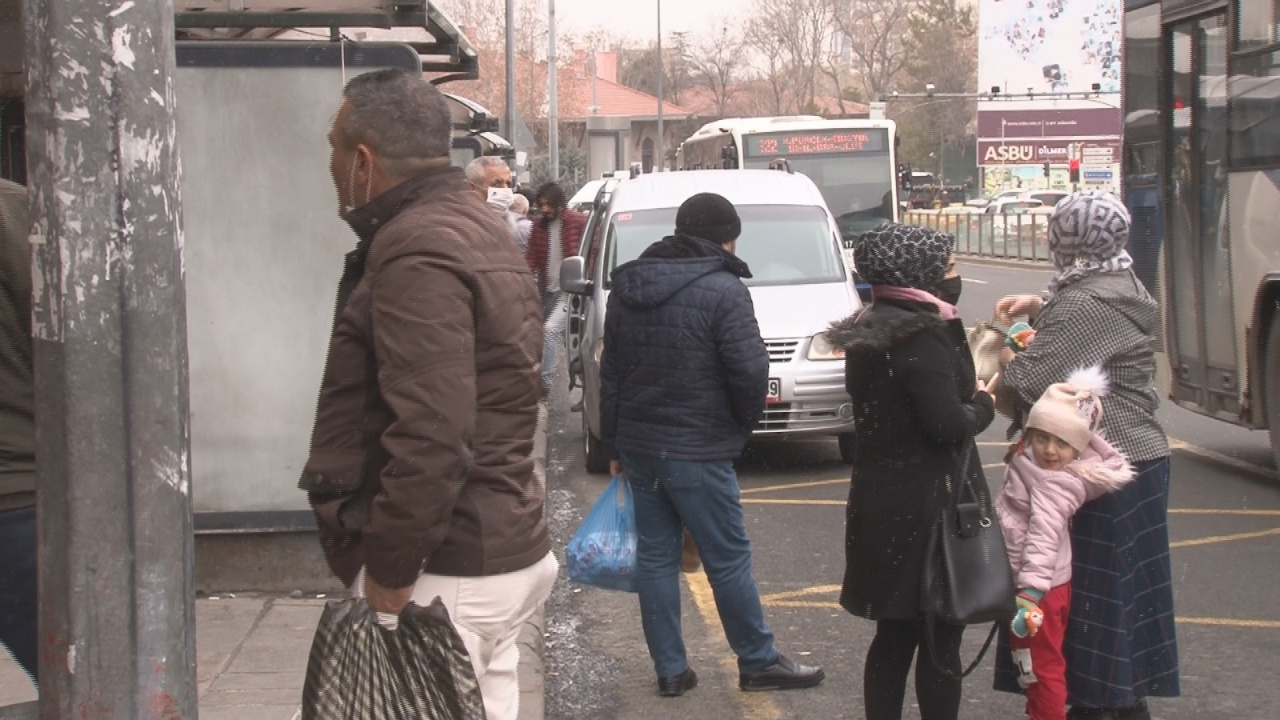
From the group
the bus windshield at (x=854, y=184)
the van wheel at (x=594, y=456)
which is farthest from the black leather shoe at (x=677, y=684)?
the bus windshield at (x=854, y=184)

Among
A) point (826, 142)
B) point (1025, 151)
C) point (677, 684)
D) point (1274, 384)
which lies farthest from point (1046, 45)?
point (677, 684)

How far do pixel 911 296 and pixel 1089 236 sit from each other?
70cm

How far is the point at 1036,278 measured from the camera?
3203 cm

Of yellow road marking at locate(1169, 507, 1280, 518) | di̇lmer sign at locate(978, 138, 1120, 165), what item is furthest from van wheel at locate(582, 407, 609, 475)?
di̇lmer sign at locate(978, 138, 1120, 165)

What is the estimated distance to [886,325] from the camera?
4.34 metres

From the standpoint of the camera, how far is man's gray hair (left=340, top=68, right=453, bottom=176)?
125 inches

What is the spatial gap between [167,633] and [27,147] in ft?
2.84

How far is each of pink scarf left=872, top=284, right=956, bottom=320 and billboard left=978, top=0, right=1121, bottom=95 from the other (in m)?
67.3

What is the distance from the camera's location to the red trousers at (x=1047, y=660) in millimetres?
4719

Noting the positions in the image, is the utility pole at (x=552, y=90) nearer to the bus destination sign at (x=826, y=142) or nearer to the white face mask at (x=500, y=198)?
the bus destination sign at (x=826, y=142)

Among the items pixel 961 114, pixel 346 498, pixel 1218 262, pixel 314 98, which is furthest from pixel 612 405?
pixel 961 114

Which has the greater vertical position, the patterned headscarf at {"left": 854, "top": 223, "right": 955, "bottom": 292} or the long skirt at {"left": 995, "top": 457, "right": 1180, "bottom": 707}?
the patterned headscarf at {"left": 854, "top": 223, "right": 955, "bottom": 292}

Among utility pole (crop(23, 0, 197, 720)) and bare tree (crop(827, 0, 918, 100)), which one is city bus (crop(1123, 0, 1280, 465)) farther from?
bare tree (crop(827, 0, 918, 100))

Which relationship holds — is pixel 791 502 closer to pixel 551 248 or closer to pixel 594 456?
pixel 594 456
